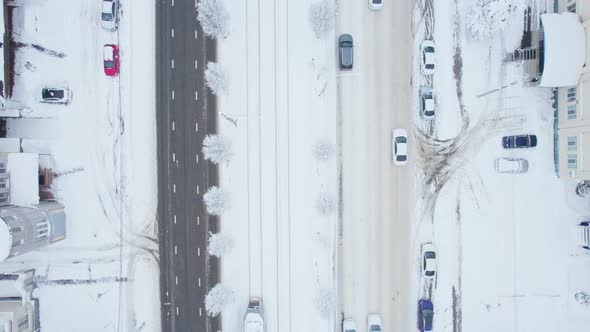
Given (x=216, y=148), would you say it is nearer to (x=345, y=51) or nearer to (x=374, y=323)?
(x=345, y=51)

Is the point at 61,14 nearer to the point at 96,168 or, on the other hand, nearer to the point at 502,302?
the point at 96,168

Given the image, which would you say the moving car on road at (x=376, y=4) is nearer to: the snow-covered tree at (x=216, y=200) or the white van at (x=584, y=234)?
the snow-covered tree at (x=216, y=200)

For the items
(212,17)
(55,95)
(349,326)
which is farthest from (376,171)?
(55,95)

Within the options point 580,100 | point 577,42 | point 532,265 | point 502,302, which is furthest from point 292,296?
point 577,42

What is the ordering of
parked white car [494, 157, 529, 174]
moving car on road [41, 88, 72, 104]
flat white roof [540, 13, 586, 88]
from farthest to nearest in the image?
parked white car [494, 157, 529, 174] → moving car on road [41, 88, 72, 104] → flat white roof [540, 13, 586, 88]

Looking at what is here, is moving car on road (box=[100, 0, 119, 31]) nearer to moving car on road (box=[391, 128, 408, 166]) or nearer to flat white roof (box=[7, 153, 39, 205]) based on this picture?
flat white roof (box=[7, 153, 39, 205])

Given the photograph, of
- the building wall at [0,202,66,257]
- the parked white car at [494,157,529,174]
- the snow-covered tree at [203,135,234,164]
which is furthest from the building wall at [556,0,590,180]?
the building wall at [0,202,66,257]
